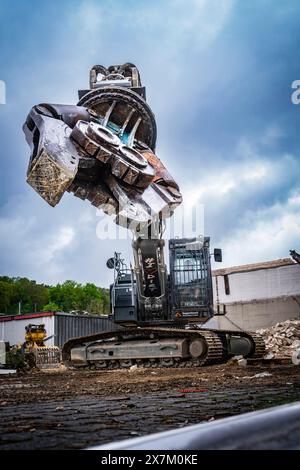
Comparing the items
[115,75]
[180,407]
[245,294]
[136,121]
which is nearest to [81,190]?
[136,121]

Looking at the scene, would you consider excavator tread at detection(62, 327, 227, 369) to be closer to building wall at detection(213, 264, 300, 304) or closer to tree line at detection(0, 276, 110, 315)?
building wall at detection(213, 264, 300, 304)

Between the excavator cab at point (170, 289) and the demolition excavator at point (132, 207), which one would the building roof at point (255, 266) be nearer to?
the demolition excavator at point (132, 207)

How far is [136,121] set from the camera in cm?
1186

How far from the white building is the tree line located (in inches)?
1847

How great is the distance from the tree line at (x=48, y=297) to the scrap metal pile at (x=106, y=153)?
204 ft

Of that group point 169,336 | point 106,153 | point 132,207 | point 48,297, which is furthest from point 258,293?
point 48,297

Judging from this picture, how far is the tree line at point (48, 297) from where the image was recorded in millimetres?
76319

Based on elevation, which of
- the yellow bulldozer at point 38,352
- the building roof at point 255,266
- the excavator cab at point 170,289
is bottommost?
the yellow bulldozer at point 38,352

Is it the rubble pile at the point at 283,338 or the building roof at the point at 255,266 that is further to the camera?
the building roof at the point at 255,266

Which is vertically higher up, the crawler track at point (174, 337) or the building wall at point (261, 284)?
the building wall at point (261, 284)

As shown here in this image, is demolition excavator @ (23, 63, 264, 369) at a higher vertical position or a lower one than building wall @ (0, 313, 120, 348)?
higher

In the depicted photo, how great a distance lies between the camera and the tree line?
76.3 meters

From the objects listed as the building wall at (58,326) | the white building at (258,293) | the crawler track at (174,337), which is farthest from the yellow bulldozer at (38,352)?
the white building at (258,293)

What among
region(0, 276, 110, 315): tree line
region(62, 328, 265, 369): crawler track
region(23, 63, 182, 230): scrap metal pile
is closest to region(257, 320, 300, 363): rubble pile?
region(62, 328, 265, 369): crawler track
